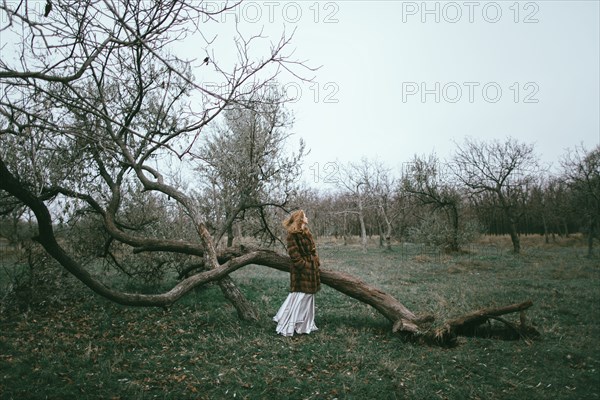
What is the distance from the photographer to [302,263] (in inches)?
286

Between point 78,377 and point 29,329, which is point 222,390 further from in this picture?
point 29,329

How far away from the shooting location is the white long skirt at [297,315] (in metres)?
7.03

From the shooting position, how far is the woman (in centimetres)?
710

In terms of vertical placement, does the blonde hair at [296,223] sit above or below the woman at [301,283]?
above

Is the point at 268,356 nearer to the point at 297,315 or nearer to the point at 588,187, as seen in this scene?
the point at 297,315

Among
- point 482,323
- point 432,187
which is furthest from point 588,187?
point 482,323

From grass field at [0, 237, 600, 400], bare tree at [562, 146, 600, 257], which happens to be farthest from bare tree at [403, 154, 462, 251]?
grass field at [0, 237, 600, 400]

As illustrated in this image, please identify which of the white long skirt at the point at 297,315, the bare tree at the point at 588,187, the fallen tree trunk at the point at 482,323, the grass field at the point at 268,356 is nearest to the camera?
the grass field at the point at 268,356

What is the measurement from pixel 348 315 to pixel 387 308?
134 centimetres

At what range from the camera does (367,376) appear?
5121 mm

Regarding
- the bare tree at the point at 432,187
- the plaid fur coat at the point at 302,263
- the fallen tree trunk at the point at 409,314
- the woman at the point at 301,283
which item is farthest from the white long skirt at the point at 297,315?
the bare tree at the point at 432,187

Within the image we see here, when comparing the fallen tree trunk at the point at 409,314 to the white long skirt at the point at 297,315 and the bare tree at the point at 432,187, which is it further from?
the bare tree at the point at 432,187

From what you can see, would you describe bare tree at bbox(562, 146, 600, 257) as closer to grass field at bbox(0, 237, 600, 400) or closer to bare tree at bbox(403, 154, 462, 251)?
bare tree at bbox(403, 154, 462, 251)

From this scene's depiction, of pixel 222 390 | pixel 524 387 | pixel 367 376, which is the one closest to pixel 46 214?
pixel 222 390
